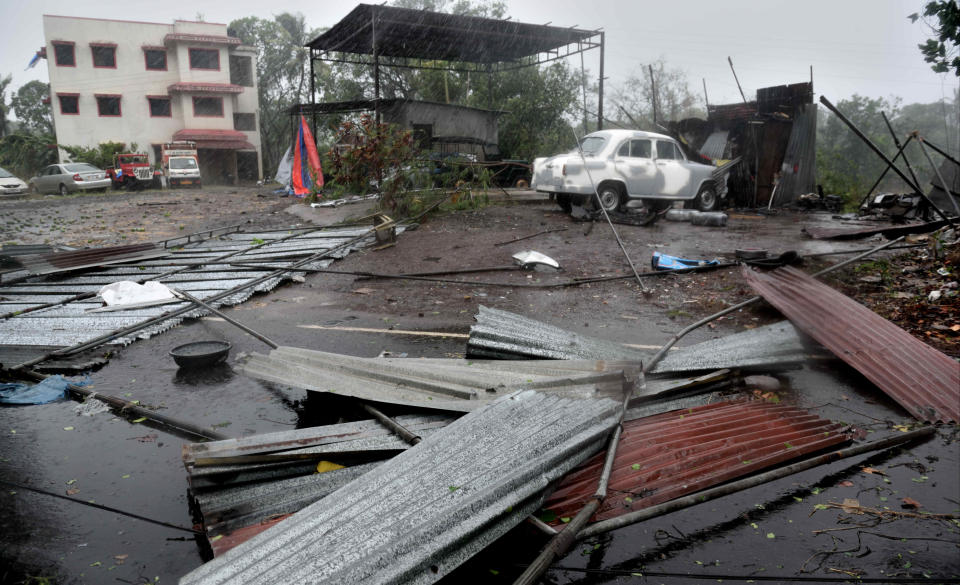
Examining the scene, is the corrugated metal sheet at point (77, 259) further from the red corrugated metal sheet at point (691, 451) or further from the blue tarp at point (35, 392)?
the red corrugated metal sheet at point (691, 451)

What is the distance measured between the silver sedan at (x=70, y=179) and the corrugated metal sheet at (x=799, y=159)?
25.4 m

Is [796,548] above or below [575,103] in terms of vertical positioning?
below

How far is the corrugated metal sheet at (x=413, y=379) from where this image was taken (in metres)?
3.60

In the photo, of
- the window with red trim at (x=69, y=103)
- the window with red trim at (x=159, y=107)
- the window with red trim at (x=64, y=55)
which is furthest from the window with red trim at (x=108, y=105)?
the window with red trim at (x=64, y=55)

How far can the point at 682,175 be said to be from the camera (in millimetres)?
13164

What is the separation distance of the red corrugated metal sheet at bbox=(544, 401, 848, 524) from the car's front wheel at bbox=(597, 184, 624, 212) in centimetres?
896

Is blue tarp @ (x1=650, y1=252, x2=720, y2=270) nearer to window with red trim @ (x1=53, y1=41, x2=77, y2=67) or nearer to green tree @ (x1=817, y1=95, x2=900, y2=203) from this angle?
green tree @ (x1=817, y1=95, x2=900, y2=203)

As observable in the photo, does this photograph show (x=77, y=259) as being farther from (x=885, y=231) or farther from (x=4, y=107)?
(x=4, y=107)

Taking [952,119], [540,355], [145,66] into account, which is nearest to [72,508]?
[540,355]

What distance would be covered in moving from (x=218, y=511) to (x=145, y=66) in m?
36.4

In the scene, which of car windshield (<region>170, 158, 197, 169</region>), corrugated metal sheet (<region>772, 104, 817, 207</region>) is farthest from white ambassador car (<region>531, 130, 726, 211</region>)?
car windshield (<region>170, 158, 197, 169</region>)

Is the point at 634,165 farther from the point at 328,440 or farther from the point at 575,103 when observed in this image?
the point at 575,103

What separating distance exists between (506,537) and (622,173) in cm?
1075

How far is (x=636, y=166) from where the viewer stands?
1253 centimetres
